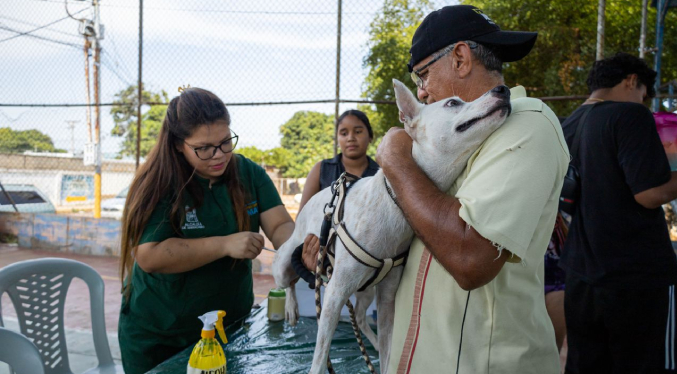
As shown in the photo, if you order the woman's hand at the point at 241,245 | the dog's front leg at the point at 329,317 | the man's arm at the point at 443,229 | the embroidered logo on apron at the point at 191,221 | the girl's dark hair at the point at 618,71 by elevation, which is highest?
the girl's dark hair at the point at 618,71

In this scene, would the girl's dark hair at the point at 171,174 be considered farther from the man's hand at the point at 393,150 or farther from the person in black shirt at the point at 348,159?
the person in black shirt at the point at 348,159

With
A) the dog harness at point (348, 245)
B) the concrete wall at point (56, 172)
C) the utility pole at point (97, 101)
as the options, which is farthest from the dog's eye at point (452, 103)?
the concrete wall at point (56, 172)

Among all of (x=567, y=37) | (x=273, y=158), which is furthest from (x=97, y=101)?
(x=273, y=158)

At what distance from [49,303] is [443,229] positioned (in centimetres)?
247

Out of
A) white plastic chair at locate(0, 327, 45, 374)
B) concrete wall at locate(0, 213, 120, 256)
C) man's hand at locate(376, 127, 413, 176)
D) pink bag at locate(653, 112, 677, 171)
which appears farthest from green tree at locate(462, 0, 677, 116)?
concrete wall at locate(0, 213, 120, 256)

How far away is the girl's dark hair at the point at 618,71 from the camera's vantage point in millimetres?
2512

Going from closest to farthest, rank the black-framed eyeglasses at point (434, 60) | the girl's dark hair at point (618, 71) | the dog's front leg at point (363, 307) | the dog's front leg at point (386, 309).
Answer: the black-framed eyeglasses at point (434, 60) → the dog's front leg at point (386, 309) → the dog's front leg at point (363, 307) → the girl's dark hair at point (618, 71)

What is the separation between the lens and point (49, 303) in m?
2.55

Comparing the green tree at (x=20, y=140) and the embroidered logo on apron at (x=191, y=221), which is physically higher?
the green tree at (x=20, y=140)

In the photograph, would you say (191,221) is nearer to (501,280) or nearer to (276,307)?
(276,307)

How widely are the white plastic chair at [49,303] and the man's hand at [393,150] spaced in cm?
217

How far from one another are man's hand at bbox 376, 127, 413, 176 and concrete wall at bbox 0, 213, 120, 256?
29.0ft

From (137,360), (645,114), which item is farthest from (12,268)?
(645,114)

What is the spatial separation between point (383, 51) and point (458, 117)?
7.41 metres
